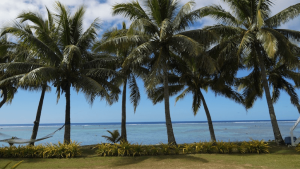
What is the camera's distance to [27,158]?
1005cm

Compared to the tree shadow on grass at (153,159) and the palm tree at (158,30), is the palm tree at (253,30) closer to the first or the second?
the palm tree at (158,30)

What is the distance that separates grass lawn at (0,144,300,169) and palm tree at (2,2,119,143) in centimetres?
259

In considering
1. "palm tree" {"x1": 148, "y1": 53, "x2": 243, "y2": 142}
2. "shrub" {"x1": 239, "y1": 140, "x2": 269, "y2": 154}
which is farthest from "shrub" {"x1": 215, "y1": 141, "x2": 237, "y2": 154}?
"palm tree" {"x1": 148, "y1": 53, "x2": 243, "y2": 142}

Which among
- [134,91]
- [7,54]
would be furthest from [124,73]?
[7,54]

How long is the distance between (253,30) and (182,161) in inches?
323

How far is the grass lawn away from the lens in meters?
8.15

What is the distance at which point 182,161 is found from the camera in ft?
28.9

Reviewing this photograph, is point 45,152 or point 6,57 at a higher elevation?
point 6,57

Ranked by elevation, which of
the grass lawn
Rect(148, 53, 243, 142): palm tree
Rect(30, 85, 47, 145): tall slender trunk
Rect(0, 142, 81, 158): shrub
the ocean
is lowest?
the ocean

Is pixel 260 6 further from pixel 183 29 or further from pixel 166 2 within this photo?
pixel 166 2

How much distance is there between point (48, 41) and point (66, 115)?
405 cm

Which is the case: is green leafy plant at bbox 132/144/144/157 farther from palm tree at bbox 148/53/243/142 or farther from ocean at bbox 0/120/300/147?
palm tree at bbox 148/53/243/142

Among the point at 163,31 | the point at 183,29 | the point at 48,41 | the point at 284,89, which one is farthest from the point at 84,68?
the point at 284,89

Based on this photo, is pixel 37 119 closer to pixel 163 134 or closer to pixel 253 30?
pixel 253 30
